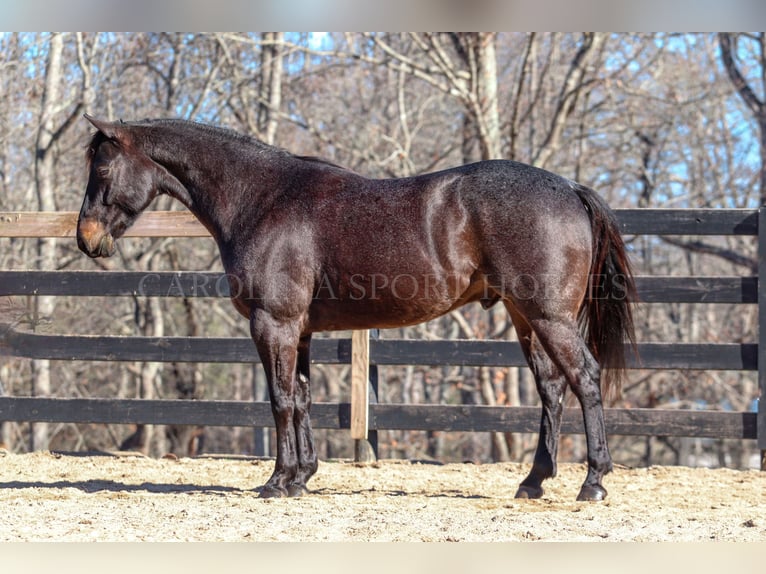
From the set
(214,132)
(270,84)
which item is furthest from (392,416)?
(270,84)

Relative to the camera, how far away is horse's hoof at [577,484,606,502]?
14.4 ft

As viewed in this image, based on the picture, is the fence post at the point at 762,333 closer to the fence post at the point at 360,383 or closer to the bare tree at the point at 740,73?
the fence post at the point at 360,383

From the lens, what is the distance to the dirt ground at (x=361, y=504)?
3.52 m

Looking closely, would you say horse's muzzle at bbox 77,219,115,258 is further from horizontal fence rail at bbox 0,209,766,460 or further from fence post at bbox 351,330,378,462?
Answer: fence post at bbox 351,330,378,462

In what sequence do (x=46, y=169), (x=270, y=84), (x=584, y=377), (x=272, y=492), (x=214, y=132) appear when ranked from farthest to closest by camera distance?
(x=270, y=84)
(x=46, y=169)
(x=214, y=132)
(x=272, y=492)
(x=584, y=377)

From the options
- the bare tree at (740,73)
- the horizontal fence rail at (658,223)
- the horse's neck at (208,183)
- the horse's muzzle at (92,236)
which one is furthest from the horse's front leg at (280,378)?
the bare tree at (740,73)

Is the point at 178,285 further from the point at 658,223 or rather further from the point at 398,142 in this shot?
the point at 398,142

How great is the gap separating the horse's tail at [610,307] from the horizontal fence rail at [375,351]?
917 millimetres

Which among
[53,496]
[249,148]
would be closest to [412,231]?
[249,148]

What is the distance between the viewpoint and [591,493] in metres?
4.41

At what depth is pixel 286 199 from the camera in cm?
476

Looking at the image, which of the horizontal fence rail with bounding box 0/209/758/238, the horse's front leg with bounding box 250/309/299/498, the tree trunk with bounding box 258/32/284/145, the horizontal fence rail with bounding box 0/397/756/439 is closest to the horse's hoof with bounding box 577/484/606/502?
the horizontal fence rail with bounding box 0/397/756/439

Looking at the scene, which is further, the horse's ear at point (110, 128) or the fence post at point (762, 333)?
the fence post at point (762, 333)

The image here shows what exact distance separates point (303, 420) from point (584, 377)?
1693 millimetres
